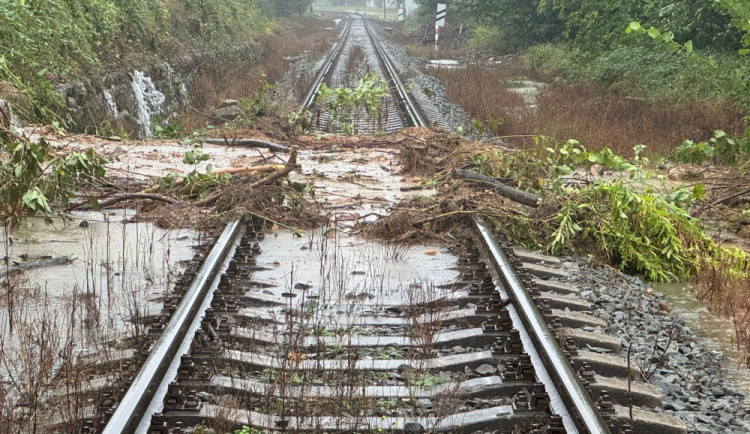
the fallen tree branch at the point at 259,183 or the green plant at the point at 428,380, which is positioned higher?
the fallen tree branch at the point at 259,183

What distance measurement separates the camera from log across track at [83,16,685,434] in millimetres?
3787

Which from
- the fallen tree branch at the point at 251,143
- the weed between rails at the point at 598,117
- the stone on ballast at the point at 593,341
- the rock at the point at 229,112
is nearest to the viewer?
the stone on ballast at the point at 593,341

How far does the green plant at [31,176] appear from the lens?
632 centimetres

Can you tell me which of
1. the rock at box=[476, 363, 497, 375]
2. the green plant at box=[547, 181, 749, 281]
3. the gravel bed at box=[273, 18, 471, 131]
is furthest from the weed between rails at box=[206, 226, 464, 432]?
the gravel bed at box=[273, 18, 471, 131]

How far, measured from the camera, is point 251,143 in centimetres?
1249

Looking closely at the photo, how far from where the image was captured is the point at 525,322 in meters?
4.87

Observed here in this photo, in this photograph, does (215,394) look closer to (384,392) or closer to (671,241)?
(384,392)

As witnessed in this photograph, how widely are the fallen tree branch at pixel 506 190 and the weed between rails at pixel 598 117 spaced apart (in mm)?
4014

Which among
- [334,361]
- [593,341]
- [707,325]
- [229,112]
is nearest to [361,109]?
[229,112]

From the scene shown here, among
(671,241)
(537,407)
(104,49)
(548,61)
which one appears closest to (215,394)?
(537,407)

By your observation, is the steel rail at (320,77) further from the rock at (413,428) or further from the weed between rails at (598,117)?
the rock at (413,428)

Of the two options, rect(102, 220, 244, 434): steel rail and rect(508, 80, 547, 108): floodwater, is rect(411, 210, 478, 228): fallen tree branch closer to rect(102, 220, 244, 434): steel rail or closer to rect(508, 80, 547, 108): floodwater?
rect(102, 220, 244, 434): steel rail

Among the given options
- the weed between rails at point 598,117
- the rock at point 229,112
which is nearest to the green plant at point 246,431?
the weed between rails at point 598,117

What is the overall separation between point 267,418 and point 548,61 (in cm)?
2562
